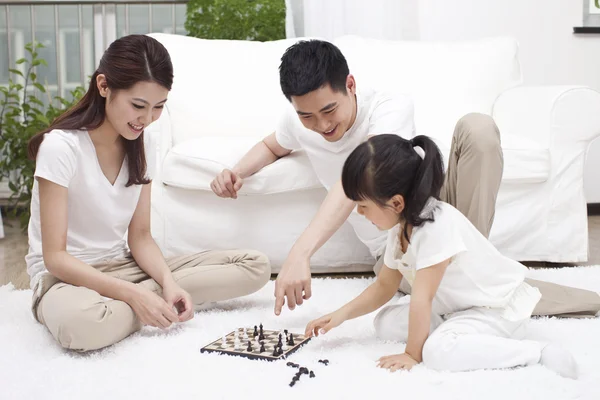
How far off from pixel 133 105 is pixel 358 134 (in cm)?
64

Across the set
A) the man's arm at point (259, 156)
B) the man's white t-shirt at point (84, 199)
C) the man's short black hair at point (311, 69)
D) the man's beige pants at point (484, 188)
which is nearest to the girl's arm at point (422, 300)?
the man's beige pants at point (484, 188)

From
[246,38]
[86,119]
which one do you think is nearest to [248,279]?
[86,119]

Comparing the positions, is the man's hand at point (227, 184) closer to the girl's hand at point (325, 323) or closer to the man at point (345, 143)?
the man at point (345, 143)

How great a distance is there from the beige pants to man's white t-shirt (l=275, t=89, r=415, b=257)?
348mm

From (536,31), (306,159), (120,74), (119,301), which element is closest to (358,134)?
(306,159)

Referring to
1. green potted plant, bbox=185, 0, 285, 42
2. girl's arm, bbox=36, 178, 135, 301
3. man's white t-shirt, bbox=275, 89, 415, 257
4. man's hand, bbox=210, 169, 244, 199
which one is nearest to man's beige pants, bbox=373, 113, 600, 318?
man's white t-shirt, bbox=275, 89, 415, 257

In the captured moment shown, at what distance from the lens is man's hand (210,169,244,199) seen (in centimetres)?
208

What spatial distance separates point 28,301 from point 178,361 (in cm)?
79

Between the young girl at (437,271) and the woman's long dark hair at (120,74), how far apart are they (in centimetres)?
54

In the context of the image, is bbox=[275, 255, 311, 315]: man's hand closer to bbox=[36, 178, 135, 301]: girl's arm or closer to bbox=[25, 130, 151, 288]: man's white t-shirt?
bbox=[36, 178, 135, 301]: girl's arm

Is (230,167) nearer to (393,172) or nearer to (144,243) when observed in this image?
(144,243)

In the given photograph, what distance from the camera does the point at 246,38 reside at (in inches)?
140

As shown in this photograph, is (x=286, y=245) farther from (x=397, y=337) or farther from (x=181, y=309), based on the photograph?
(x=397, y=337)

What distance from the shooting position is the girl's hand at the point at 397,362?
135cm
